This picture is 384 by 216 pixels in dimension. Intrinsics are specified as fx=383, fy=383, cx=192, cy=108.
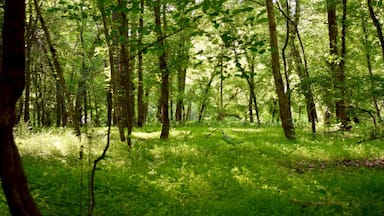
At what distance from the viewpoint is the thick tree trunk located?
3879 mm

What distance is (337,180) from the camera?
356 inches

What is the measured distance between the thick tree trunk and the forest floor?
4.77 ft

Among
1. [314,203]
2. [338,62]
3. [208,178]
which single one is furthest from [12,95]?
[338,62]

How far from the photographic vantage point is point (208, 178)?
9.30 metres

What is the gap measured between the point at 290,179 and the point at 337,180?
1073 millimetres

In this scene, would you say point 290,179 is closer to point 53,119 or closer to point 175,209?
point 175,209

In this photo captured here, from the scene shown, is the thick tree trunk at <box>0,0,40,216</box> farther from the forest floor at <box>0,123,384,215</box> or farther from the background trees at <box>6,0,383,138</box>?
the forest floor at <box>0,123,384,215</box>

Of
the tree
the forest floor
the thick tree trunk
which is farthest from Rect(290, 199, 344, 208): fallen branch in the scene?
the tree

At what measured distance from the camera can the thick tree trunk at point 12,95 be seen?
3.88 metres

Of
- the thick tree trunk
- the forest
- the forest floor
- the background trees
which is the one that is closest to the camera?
the thick tree trunk

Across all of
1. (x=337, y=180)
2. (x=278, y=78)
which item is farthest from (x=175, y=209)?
(x=278, y=78)

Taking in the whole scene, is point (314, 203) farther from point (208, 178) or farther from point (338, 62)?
point (338, 62)

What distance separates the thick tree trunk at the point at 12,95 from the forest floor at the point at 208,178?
1.45 meters

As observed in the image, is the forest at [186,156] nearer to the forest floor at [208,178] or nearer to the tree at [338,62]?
the forest floor at [208,178]
